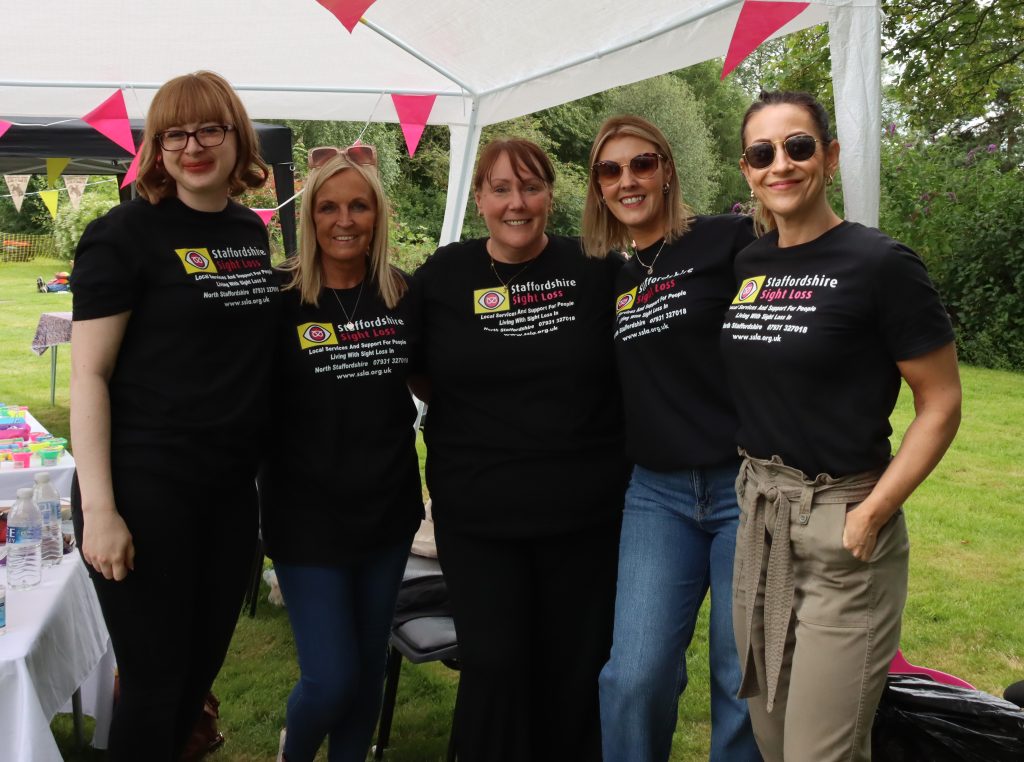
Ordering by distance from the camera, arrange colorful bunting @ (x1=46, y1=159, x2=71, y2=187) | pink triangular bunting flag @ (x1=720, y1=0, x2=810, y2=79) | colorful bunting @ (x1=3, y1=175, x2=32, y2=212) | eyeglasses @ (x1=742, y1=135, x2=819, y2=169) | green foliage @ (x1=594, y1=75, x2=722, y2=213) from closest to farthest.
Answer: eyeglasses @ (x1=742, y1=135, x2=819, y2=169) → pink triangular bunting flag @ (x1=720, y1=0, x2=810, y2=79) → colorful bunting @ (x1=46, y1=159, x2=71, y2=187) → colorful bunting @ (x1=3, y1=175, x2=32, y2=212) → green foliage @ (x1=594, y1=75, x2=722, y2=213)

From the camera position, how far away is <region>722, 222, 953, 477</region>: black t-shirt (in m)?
1.55

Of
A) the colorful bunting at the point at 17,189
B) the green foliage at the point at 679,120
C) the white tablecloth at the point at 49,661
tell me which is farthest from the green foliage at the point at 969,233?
the green foliage at the point at 679,120

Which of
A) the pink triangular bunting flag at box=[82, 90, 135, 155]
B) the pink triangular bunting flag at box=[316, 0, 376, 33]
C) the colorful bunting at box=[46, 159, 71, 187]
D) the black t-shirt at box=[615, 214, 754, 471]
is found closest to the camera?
the black t-shirt at box=[615, 214, 754, 471]

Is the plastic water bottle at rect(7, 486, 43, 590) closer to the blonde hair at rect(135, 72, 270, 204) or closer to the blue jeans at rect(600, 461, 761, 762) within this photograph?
the blonde hair at rect(135, 72, 270, 204)

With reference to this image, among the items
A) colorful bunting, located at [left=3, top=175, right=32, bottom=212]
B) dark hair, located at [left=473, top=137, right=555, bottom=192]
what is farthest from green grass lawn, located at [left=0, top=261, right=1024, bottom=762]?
colorful bunting, located at [left=3, top=175, right=32, bottom=212]

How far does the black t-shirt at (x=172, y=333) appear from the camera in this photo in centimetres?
180

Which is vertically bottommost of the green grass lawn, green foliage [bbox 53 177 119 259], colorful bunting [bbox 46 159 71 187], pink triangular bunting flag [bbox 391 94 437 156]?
the green grass lawn

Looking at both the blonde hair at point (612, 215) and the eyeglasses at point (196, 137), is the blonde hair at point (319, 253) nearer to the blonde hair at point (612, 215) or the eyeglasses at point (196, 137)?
the eyeglasses at point (196, 137)

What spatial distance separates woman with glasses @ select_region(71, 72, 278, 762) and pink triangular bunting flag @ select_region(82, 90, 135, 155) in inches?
144

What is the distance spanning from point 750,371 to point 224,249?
1.15m

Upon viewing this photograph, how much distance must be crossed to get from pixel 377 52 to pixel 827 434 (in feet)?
13.0

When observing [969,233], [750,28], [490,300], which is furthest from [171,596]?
[969,233]

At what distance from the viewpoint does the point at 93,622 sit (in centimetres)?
242

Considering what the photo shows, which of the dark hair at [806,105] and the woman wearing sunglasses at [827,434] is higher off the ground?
the dark hair at [806,105]
